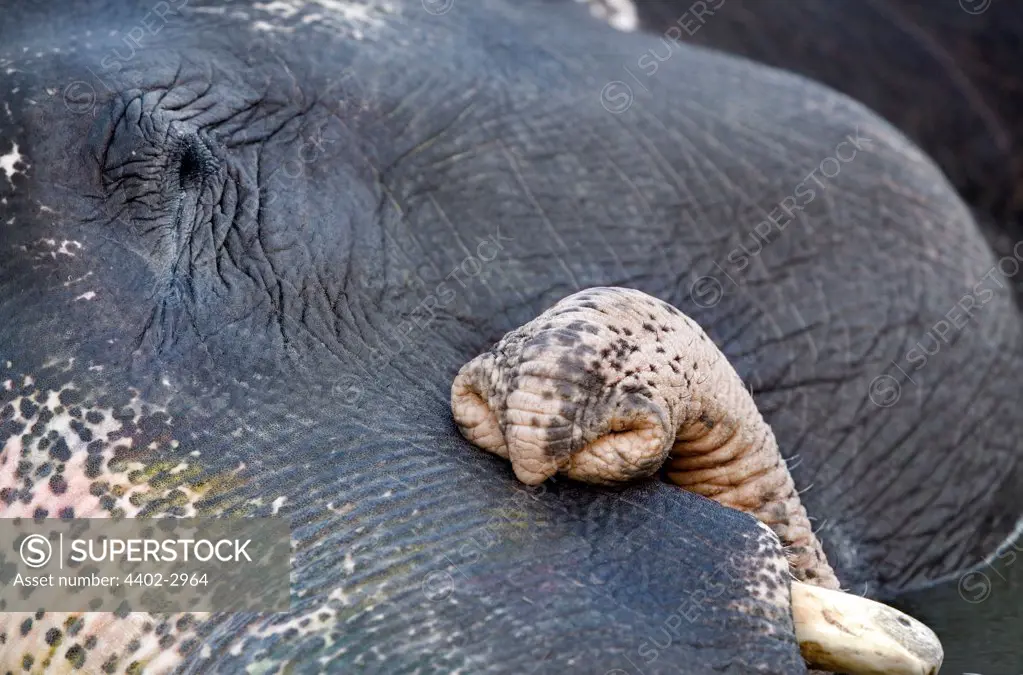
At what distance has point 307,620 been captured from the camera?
1.83 meters

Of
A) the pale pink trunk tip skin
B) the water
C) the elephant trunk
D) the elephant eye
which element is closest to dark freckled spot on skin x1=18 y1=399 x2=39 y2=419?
the elephant eye

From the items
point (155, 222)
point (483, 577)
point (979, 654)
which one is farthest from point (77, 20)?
point (979, 654)

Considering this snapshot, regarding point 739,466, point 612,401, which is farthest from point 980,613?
point 612,401

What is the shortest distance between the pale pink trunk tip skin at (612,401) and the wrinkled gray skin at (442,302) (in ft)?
0.23

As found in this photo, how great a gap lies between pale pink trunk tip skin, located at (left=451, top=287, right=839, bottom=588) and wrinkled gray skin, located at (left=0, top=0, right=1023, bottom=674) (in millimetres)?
70

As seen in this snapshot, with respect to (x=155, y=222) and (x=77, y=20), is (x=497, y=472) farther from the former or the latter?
(x=77, y=20)

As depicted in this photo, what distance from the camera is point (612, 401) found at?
1945 millimetres

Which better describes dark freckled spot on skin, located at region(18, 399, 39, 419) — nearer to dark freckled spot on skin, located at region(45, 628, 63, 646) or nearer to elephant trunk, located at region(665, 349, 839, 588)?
dark freckled spot on skin, located at region(45, 628, 63, 646)

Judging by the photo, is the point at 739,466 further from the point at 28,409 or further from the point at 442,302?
the point at 28,409

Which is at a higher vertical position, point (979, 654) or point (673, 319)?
point (673, 319)

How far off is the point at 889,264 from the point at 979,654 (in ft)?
2.50

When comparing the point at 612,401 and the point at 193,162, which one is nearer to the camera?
the point at 612,401

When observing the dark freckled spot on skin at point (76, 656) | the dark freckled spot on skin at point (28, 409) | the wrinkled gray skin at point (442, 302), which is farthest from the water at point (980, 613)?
the dark freckled spot on skin at point (28, 409)

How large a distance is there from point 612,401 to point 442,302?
49 cm
